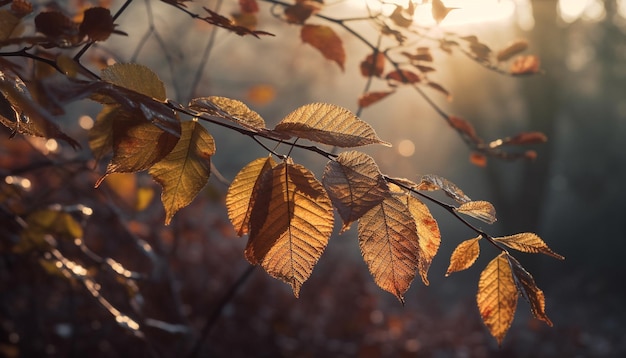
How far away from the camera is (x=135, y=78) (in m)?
0.62

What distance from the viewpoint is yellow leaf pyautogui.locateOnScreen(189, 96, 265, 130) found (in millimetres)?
610

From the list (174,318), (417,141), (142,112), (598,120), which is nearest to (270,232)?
(142,112)

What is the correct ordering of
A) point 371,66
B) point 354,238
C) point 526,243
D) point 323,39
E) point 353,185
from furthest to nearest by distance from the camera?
point 354,238, point 371,66, point 323,39, point 526,243, point 353,185

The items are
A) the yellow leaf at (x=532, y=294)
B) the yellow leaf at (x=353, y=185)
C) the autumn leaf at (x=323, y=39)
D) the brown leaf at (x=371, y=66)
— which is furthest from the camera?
the brown leaf at (x=371, y=66)

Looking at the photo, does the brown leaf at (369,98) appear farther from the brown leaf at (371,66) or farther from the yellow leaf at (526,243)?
the yellow leaf at (526,243)

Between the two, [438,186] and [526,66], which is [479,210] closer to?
[438,186]

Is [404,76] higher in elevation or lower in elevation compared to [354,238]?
higher

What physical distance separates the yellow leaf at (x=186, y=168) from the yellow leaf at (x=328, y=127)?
0.10 metres

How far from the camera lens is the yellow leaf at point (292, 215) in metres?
0.63

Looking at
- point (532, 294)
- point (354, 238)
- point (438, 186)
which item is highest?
point (438, 186)

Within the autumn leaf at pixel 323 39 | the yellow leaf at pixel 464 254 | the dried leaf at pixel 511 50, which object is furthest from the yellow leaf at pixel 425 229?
the dried leaf at pixel 511 50

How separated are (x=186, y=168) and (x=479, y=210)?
34 cm

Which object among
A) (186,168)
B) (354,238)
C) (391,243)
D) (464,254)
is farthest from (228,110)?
(354,238)

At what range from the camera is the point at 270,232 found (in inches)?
25.1
